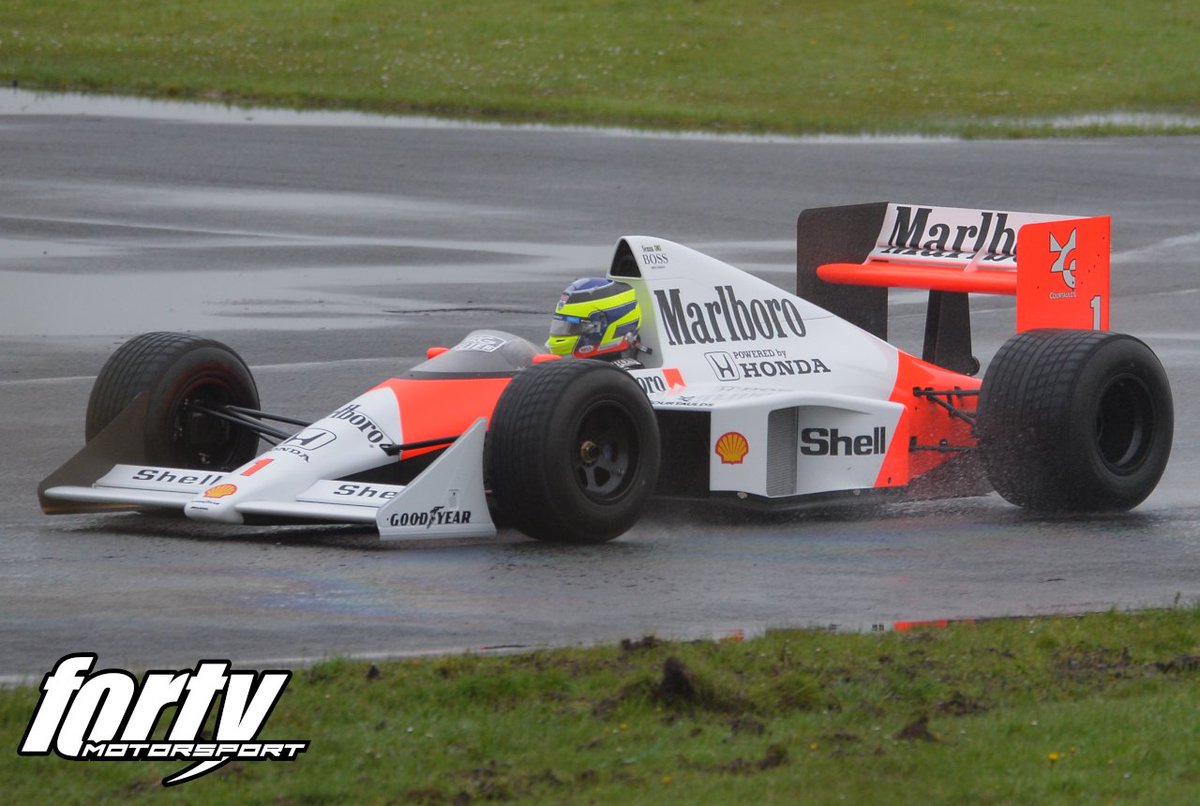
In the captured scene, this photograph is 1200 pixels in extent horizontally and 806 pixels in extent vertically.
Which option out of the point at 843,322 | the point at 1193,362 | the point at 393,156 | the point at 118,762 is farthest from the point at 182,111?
the point at 118,762

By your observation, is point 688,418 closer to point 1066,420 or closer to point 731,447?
point 731,447

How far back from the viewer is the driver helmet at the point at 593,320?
9.67 meters

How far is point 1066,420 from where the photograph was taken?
939 cm

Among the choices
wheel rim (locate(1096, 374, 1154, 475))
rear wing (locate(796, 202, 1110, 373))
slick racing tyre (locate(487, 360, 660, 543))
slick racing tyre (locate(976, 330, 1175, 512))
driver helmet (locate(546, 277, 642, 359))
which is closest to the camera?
slick racing tyre (locate(487, 360, 660, 543))

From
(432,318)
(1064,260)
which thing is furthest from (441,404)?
(432,318)

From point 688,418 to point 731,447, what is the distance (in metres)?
0.26

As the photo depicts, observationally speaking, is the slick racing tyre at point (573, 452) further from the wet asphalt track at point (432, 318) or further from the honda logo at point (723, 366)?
the honda logo at point (723, 366)

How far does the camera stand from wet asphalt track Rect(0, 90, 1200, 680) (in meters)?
7.32

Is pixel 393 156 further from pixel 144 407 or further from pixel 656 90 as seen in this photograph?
pixel 144 407

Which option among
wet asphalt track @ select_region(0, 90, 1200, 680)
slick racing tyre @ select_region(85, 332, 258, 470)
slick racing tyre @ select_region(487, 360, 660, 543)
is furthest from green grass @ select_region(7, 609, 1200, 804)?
slick racing tyre @ select_region(85, 332, 258, 470)

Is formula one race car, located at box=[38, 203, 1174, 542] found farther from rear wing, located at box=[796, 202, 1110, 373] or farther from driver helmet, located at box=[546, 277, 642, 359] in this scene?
driver helmet, located at box=[546, 277, 642, 359]

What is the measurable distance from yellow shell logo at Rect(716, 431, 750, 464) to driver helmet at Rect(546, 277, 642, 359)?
0.77 meters

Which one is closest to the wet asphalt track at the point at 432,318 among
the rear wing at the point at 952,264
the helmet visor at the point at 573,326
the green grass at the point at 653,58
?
the helmet visor at the point at 573,326

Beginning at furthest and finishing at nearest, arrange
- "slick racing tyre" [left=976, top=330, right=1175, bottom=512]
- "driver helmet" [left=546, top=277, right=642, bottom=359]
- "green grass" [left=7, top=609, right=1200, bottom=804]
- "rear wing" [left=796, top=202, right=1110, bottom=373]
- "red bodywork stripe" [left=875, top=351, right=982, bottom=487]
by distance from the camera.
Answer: "rear wing" [left=796, top=202, right=1110, bottom=373] < "red bodywork stripe" [left=875, top=351, right=982, bottom=487] < "driver helmet" [left=546, top=277, right=642, bottom=359] < "slick racing tyre" [left=976, top=330, right=1175, bottom=512] < "green grass" [left=7, top=609, right=1200, bottom=804]
